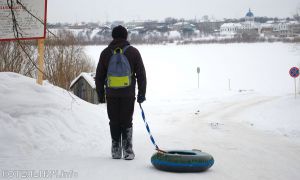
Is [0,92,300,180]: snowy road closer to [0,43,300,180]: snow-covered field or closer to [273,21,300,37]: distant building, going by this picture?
[0,43,300,180]: snow-covered field

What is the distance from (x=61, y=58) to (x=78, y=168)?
23842 millimetres

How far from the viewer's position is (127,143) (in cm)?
631

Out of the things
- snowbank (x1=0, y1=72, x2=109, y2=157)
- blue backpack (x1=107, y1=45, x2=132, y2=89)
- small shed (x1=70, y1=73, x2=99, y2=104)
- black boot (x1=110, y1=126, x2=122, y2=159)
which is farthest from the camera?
small shed (x1=70, y1=73, x2=99, y2=104)

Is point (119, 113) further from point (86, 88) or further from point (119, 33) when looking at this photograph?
point (86, 88)

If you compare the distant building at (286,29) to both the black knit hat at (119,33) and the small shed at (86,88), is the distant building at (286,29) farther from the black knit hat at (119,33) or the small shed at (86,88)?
the black knit hat at (119,33)

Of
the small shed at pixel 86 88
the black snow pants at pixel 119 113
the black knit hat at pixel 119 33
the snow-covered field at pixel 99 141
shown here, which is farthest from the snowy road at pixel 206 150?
the small shed at pixel 86 88

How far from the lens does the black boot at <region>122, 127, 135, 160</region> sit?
20.6 feet

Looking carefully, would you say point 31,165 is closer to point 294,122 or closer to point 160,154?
point 160,154

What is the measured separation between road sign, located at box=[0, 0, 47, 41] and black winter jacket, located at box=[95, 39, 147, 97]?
3.35 metres

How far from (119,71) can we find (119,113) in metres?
0.64

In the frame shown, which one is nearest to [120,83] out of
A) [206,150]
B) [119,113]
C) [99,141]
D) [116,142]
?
[119,113]

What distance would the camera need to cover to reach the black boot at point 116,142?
6.30m

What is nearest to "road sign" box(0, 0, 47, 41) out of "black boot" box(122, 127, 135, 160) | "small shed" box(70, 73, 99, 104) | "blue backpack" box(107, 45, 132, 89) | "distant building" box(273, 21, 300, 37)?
"blue backpack" box(107, 45, 132, 89)

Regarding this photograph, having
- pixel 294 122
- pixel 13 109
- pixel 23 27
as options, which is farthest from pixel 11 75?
pixel 294 122
